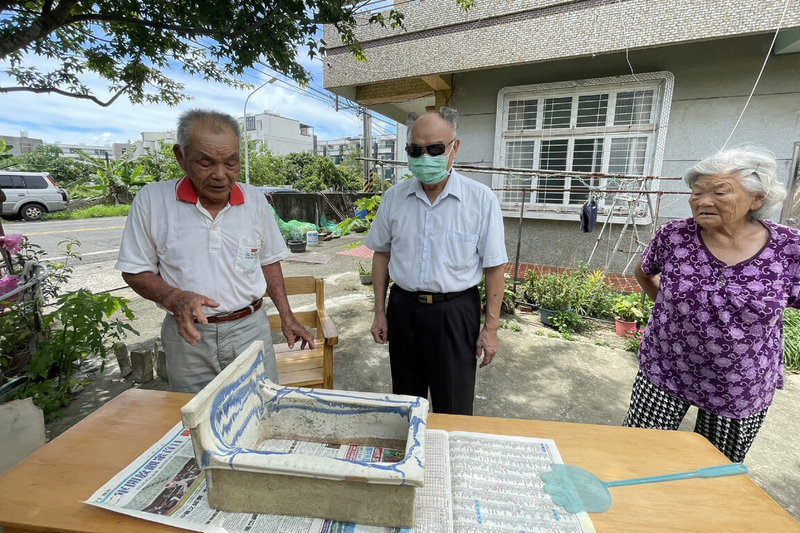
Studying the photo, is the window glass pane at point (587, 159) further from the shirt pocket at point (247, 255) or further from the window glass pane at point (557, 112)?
the shirt pocket at point (247, 255)

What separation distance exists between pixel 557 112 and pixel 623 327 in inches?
145

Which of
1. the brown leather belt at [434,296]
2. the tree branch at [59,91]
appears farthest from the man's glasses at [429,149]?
the tree branch at [59,91]

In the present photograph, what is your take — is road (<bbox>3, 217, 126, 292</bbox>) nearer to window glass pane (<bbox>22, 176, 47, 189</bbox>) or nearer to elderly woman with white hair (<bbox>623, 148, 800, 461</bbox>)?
window glass pane (<bbox>22, 176, 47, 189</bbox>)

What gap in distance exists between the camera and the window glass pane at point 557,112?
600 centimetres

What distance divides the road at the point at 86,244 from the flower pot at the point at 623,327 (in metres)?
6.90

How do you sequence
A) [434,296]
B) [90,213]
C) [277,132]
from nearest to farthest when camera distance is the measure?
1. [434,296]
2. [90,213]
3. [277,132]

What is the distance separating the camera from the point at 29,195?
14258mm

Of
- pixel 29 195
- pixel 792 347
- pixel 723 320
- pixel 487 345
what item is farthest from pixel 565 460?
pixel 29 195

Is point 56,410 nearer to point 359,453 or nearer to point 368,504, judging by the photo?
point 359,453

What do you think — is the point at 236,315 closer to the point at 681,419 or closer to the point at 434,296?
the point at 434,296

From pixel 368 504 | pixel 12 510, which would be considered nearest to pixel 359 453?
pixel 368 504

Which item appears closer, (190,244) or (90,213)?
(190,244)

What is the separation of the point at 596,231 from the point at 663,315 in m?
4.89

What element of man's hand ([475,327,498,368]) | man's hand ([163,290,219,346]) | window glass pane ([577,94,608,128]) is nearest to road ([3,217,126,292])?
man's hand ([163,290,219,346])
